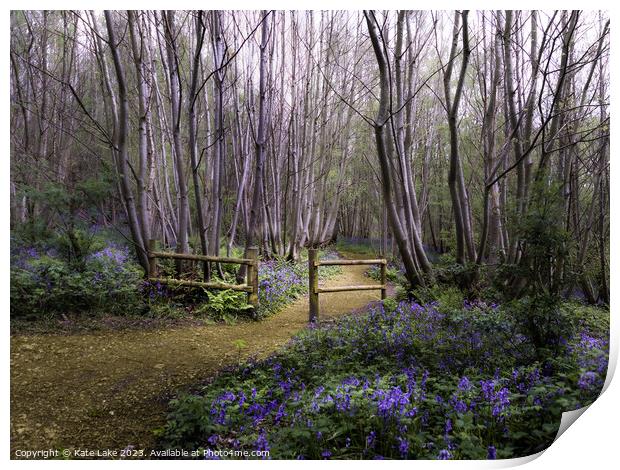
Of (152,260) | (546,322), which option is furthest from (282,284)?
(546,322)

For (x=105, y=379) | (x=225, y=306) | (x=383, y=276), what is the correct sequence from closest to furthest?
(x=105, y=379), (x=225, y=306), (x=383, y=276)

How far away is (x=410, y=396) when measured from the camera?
206 centimetres

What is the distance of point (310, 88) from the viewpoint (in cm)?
641

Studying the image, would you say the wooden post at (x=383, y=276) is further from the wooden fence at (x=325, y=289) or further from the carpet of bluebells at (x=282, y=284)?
the carpet of bluebells at (x=282, y=284)

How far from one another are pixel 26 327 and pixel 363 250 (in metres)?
3.36

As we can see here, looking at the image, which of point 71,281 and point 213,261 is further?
point 213,261

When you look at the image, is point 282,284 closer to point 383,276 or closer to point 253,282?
point 253,282

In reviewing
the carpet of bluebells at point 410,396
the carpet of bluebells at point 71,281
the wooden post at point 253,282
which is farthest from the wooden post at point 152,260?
the carpet of bluebells at point 410,396

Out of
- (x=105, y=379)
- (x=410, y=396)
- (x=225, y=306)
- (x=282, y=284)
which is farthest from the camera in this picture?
(x=282, y=284)

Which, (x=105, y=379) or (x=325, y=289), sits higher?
(x=325, y=289)

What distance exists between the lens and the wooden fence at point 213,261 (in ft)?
12.5

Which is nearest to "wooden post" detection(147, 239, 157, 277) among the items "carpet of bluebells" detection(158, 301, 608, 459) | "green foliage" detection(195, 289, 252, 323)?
"green foliage" detection(195, 289, 252, 323)

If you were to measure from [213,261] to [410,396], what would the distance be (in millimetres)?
2826

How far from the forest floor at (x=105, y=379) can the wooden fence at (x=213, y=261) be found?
626 millimetres
